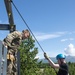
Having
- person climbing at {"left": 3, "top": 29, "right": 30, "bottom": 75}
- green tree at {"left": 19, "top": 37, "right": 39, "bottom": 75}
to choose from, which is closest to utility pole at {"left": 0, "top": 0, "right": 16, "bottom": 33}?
person climbing at {"left": 3, "top": 29, "right": 30, "bottom": 75}

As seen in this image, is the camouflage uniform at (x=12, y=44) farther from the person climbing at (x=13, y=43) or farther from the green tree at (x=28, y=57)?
the green tree at (x=28, y=57)

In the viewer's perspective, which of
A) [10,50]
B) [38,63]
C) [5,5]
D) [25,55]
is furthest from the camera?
[38,63]

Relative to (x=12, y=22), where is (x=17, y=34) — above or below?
below

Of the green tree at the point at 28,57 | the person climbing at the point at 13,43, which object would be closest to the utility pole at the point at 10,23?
the person climbing at the point at 13,43

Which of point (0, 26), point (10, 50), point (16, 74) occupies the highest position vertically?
point (0, 26)

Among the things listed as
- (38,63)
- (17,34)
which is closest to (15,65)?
(17,34)

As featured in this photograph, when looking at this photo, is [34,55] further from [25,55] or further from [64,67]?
[64,67]

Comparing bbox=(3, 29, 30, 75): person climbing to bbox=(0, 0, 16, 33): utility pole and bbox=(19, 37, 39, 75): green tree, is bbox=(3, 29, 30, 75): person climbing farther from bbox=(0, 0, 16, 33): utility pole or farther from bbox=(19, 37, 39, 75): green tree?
bbox=(19, 37, 39, 75): green tree

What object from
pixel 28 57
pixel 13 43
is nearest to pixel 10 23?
pixel 13 43

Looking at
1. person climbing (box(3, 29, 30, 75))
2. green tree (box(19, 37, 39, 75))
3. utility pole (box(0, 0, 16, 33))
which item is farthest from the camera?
green tree (box(19, 37, 39, 75))

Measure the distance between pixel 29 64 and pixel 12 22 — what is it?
30919 millimetres

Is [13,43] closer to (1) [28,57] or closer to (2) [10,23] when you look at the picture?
(2) [10,23]

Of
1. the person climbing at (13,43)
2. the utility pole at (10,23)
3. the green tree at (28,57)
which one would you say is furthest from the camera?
the green tree at (28,57)

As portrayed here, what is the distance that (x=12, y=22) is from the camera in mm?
9945
